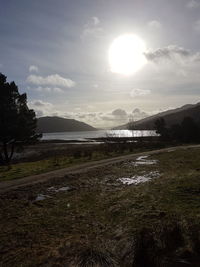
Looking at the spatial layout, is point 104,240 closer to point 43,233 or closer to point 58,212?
point 43,233

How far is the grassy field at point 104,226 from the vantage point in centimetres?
627

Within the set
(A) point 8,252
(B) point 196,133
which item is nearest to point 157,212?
(A) point 8,252

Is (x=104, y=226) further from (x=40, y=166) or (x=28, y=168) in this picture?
(x=40, y=166)

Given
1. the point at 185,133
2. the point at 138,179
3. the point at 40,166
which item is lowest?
the point at 138,179

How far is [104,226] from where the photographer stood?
862 centimetres

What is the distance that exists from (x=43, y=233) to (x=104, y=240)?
6.51 ft

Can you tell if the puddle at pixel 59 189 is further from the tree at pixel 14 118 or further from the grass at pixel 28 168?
the tree at pixel 14 118

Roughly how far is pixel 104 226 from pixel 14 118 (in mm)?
25107

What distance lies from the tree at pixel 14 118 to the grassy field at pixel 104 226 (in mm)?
17563

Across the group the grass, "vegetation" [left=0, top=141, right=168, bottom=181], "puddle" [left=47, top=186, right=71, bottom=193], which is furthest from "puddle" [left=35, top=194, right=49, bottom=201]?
"vegetation" [left=0, top=141, right=168, bottom=181]

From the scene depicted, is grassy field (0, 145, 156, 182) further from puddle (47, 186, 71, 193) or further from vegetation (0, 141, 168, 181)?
puddle (47, 186, 71, 193)

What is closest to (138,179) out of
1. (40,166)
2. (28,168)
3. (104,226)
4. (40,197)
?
(40,197)

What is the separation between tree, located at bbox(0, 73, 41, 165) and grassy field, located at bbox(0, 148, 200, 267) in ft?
57.6

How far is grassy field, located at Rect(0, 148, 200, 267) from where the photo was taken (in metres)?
6.27
